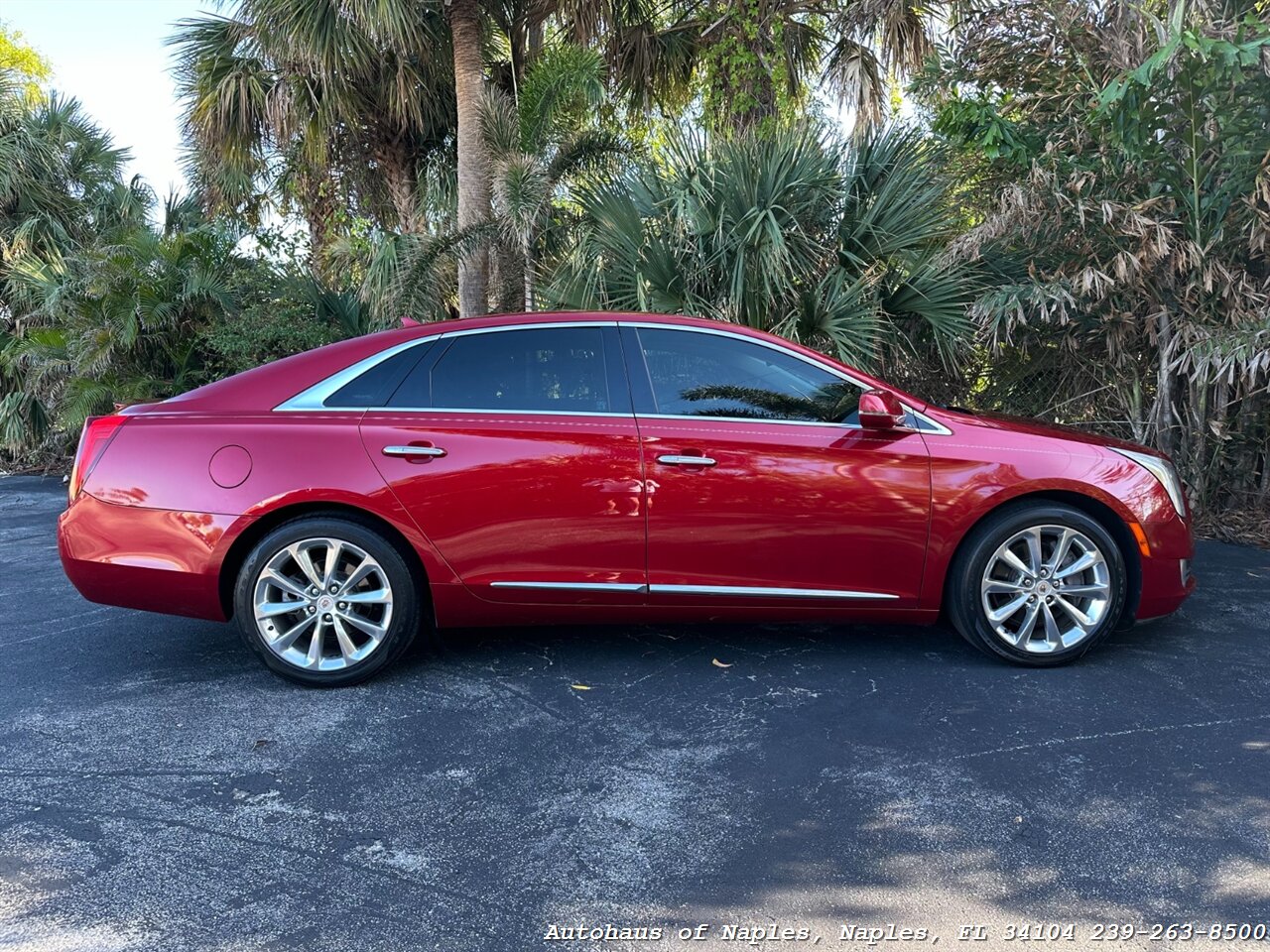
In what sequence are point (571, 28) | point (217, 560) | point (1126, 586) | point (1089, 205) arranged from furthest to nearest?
point (571, 28), point (1089, 205), point (1126, 586), point (217, 560)

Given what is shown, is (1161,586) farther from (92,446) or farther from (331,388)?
(92,446)

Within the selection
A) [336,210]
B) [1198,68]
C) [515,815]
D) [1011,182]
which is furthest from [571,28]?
[515,815]

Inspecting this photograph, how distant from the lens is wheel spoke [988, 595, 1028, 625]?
4.46 metres

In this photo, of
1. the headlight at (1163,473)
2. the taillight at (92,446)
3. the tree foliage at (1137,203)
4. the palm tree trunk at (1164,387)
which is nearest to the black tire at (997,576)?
the headlight at (1163,473)

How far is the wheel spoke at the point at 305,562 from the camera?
4.32 m

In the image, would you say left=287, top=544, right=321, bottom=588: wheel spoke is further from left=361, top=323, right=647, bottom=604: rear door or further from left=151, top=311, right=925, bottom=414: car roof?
left=151, top=311, right=925, bottom=414: car roof

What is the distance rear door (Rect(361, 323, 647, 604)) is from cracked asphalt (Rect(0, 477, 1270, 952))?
1.60 feet

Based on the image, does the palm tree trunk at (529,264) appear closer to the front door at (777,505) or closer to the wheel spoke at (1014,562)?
the front door at (777,505)

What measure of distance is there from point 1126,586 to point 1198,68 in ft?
12.6

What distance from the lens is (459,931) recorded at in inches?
105

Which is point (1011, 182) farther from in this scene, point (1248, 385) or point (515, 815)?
point (515, 815)

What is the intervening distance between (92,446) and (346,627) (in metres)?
1.36

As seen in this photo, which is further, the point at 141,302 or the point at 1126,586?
the point at 141,302

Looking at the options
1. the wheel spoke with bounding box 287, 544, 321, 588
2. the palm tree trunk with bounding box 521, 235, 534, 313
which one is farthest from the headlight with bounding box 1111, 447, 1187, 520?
the palm tree trunk with bounding box 521, 235, 534, 313
